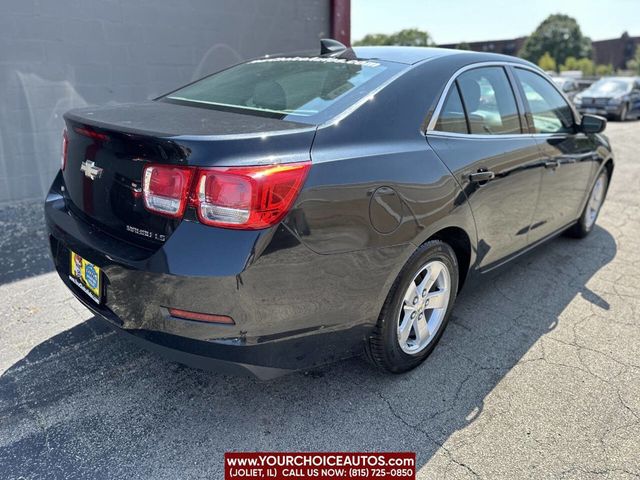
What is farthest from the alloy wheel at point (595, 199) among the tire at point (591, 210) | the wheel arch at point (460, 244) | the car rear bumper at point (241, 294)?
the car rear bumper at point (241, 294)

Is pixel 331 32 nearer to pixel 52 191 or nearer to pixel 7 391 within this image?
pixel 52 191

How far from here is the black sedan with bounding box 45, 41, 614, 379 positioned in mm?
1824

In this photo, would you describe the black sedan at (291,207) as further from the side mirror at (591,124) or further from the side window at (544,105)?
the side mirror at (591,124)

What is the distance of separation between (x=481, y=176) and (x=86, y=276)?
80.3 inches

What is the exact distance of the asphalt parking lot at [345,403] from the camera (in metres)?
2.09

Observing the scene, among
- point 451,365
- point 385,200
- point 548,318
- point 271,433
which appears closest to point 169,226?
point 385,200

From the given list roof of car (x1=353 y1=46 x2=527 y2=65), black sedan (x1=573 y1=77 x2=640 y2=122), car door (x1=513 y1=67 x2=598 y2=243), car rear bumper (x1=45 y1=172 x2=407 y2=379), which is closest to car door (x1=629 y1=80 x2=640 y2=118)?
black sedan (x1=573 y1=77 x2=640 y2=122)

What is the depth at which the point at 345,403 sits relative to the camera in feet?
7.93

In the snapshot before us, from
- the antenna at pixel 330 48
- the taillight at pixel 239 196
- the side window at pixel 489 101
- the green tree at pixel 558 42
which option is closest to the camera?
the taillight at pixel 239 196

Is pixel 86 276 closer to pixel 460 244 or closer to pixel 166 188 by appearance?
pixel 166 188

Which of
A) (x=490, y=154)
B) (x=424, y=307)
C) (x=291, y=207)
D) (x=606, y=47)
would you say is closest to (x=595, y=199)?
(x=490, y=154)

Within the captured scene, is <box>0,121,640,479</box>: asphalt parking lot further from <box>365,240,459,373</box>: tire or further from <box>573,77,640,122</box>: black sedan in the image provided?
<box>573,77,640,122</box>: black sedan

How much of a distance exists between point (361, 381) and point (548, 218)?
205 centimetres

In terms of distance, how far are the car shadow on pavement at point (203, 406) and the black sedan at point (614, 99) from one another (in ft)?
51.8
